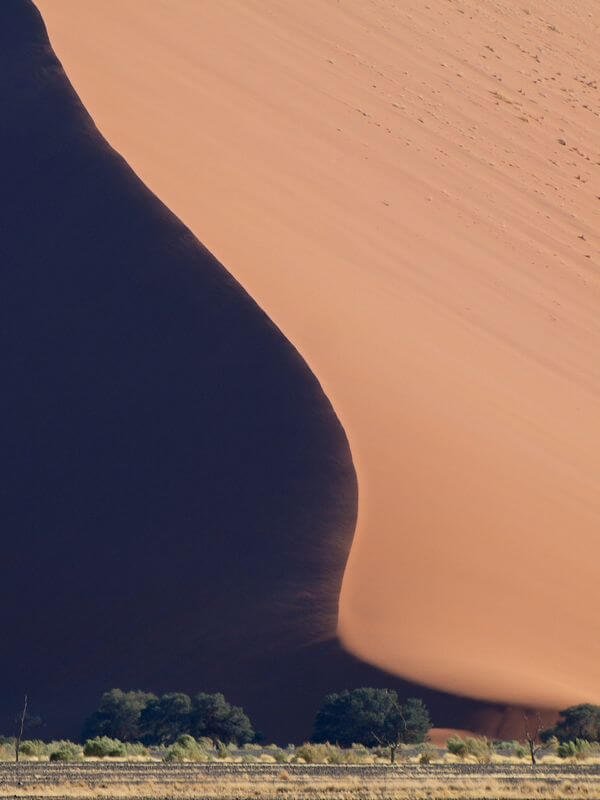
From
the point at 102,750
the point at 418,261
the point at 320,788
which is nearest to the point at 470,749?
the point at 102,750

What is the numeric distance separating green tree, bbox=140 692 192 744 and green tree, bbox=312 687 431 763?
4.69ft

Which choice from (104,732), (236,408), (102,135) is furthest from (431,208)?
(104,732)

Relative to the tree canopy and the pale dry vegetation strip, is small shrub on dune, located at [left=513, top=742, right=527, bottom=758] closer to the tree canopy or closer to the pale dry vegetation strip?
the tree canopy

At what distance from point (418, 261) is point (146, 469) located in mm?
8503

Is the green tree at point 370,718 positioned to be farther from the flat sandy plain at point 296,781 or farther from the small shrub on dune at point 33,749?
the small shrub on dune at point 33,749

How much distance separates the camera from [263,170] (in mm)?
30031

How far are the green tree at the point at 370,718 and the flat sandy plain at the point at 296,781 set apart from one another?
2098mm

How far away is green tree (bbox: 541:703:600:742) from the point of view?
2009 cm

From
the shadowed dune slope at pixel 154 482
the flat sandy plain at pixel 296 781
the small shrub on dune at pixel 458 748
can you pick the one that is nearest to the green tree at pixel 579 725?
the shadowed dune slope at pixel 154 482

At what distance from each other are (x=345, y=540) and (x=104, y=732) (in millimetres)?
3924

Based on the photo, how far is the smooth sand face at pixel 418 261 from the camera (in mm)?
22250

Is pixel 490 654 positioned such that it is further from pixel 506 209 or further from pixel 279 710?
pixel 506 209

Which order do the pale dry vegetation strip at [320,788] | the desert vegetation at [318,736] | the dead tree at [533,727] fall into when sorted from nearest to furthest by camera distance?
the pale dry vegetation strip at [320,788] < the desert vegetation at [318,736] < the dead tree at [533,727]

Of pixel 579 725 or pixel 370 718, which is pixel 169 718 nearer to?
pixel 370 718
